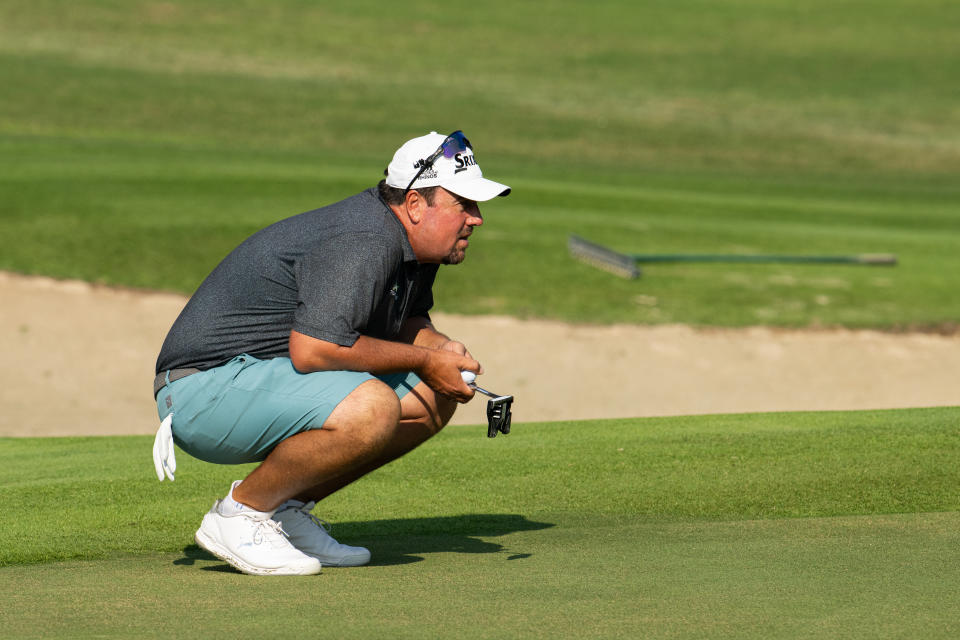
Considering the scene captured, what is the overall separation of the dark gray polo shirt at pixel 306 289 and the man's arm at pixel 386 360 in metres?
0.04

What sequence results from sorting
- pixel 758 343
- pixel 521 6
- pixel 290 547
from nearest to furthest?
pixel 290 547 < pixel 758 343 < pixel 521 6

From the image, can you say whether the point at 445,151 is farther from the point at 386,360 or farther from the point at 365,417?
the point at 365,417

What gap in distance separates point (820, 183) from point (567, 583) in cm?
1797

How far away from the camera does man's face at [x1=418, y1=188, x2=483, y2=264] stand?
409 centimetres

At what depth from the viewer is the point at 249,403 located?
3957 mm

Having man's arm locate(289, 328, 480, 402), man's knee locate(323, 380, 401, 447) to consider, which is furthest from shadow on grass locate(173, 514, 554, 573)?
man's arm locate(289, 328, 480, 402)

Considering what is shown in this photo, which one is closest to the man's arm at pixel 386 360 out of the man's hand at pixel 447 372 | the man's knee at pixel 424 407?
the man's hand at pixel 447 372

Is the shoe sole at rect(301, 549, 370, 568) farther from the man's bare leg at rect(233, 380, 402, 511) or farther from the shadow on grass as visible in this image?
the man's bare leg at rect(233, 380, 402, 511)

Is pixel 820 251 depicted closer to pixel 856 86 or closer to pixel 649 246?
pixel 649 246

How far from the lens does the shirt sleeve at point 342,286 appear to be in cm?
381

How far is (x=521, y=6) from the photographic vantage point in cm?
3831

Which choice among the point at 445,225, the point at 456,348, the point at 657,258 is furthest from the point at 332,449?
the point at 657,258

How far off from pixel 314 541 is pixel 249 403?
0.54m

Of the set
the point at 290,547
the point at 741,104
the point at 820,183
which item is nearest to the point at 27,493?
the point at 290,547
